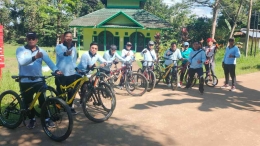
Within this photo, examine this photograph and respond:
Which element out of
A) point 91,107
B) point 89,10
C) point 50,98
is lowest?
point 91,107

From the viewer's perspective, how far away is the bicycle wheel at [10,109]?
15.4ft

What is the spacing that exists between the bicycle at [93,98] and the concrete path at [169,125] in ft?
0.62

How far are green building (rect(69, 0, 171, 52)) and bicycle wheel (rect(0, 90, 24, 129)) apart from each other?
1826cm

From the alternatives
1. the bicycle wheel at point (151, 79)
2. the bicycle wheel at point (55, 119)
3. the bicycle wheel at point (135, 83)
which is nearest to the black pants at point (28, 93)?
the bicycle wheel at point (55, 119)

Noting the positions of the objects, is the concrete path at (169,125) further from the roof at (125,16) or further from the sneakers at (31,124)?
the roof at (125,16)

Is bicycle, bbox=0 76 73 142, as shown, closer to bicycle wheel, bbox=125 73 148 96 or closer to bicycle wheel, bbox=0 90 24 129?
bicycle wheel, bbox=0 90 24 129

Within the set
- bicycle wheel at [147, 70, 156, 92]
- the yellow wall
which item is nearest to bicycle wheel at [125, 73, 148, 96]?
bicycle wheel at [147, 70, 156, 92]

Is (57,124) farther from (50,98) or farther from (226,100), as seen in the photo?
(226,100)

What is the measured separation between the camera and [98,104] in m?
5.51

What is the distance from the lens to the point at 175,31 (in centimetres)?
3225

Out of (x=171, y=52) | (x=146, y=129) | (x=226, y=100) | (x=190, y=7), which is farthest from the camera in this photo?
(x=190, y=7)

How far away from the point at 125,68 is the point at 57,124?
395cm

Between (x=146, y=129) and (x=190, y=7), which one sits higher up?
(x=190, y=7)

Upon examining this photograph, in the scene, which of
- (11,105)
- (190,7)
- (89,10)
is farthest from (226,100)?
(89,10)
